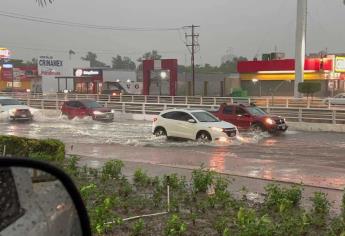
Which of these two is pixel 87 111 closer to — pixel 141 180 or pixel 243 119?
pixel 243 119

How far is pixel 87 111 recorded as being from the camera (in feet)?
116

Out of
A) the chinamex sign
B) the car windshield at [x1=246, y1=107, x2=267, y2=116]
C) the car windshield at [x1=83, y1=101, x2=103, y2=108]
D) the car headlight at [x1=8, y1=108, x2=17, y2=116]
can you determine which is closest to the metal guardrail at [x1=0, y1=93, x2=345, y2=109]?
the car windshield at [x1=246, y1=107, x2=267, y2=116]

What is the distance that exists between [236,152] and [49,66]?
67.9 meters

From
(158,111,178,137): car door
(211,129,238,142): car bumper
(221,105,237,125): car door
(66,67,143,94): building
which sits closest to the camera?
(211,129,238,142): car bumper

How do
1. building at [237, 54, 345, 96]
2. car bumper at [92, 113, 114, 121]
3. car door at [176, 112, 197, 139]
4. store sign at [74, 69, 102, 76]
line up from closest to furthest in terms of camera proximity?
car door at [176, 112, 197, 139] → car bumper at [92, 113, 114, 121] → building at [237, 54, 345, 96] → store sign at [74, 69, 102, 76]

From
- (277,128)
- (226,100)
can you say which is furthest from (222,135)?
(226,100)

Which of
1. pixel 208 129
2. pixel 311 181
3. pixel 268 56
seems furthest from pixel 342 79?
pixel 311 181

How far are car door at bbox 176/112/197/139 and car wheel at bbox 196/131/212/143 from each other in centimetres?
25

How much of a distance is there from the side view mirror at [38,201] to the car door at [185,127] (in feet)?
67.5

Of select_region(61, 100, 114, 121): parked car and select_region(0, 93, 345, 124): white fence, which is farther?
select_region(61, 100, 114, 121): parked car

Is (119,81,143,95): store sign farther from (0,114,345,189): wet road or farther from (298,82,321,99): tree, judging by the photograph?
(0,114,345,189): wet road

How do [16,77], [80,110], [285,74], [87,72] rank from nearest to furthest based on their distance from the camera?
[80,110] < [285,74] < [87,72] < [16,77]

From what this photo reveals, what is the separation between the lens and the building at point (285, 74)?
6178 centimetres

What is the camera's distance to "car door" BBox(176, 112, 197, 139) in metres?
22.9
